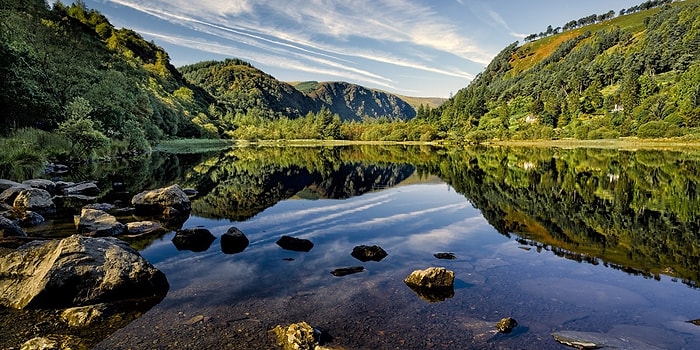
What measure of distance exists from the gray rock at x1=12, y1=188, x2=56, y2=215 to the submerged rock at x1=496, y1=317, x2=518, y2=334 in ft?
73.5

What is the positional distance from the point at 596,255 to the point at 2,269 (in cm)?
1921

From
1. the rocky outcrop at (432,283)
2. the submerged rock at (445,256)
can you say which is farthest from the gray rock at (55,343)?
the submerged rock at (445,256)

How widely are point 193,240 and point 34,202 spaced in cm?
1125

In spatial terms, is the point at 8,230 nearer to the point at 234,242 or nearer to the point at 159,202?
the point at 159,202

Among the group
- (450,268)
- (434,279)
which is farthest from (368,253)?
(434,279)

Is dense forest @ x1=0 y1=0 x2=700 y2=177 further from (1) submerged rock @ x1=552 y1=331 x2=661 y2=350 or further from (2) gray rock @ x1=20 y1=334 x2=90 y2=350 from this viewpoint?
(1) submerged rock @ x1=552 y1=331 x2=661 y2=350

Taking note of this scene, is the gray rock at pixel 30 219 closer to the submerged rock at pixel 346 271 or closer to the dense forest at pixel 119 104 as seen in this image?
the submerged rock at pixel 346 271

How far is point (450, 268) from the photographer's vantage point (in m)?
13.2

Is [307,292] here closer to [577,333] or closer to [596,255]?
[577,333]

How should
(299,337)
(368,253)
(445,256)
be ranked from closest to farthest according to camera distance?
(299,337) → (368,253) → (445,256)

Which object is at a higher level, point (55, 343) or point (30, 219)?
point (55, 343)

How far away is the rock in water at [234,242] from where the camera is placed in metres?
15.1

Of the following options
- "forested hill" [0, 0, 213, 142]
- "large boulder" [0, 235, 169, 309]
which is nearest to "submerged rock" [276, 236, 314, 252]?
"large boulder" [0, 235, 169, 309]

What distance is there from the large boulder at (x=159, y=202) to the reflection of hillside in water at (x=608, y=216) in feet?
58.4
